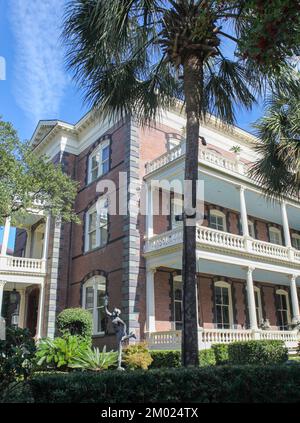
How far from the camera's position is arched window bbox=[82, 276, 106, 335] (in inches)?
736

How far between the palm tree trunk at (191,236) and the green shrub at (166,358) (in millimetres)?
6869

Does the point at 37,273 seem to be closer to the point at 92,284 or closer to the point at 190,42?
the point at 92,284

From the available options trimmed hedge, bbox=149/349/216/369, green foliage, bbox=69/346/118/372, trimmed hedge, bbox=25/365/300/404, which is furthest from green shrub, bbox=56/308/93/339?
trimmed hedge, bbox=25/365/300/404

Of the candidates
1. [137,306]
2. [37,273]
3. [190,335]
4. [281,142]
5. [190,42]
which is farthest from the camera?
[37,273]

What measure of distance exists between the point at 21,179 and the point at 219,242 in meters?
8.01

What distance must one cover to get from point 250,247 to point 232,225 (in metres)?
3.69

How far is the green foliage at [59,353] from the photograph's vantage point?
13.2 meters

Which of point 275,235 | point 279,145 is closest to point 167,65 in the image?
point 279,145

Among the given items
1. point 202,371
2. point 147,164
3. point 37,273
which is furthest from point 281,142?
point 37,273

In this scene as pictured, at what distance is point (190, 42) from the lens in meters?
8.82

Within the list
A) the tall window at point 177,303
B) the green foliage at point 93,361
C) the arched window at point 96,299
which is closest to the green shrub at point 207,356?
the green foliage at point 93,361

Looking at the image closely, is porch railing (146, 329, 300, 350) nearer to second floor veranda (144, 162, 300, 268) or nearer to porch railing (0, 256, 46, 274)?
second floor veranda (144, 162, 300, 268)

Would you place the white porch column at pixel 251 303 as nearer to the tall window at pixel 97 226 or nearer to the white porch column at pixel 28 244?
the tall window at pixel 97 226
